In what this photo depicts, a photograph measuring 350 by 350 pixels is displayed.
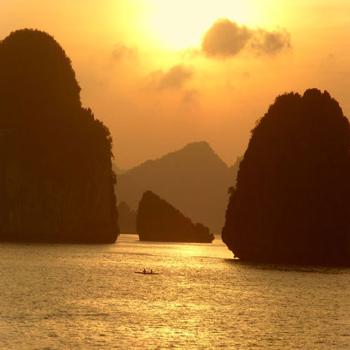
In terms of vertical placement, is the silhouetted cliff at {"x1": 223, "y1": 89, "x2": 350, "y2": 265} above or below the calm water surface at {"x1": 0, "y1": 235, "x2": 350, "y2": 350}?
above

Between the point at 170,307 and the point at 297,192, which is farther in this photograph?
the point at 297,192

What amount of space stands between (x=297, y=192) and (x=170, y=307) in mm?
54483

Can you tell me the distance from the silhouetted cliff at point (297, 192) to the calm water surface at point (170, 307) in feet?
11.1

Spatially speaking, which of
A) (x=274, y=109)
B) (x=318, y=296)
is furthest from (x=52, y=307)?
(x=274, y=109)

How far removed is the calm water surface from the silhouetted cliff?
3385 mm

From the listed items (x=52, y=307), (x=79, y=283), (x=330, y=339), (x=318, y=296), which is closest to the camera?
(x=330, y=339)

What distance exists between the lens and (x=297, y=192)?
5325 inches

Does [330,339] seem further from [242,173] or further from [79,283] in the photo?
[242,173]

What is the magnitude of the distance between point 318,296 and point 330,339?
32607mm

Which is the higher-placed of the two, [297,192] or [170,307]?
[297,192]

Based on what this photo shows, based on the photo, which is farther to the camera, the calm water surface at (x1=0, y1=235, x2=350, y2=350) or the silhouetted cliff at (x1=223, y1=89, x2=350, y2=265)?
the silhouetted cliff at (x1=223, y1=89, x2=350, y2=265)

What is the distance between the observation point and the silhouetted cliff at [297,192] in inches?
5241

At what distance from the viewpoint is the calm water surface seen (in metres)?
63.9

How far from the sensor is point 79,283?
353 feet
